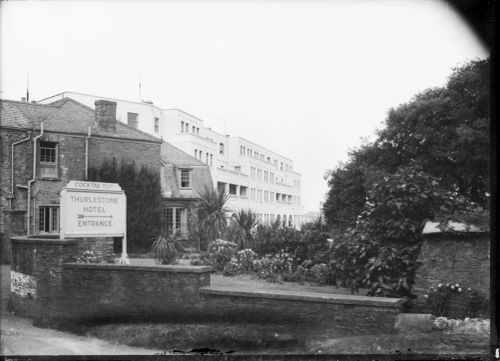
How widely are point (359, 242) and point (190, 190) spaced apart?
650cm

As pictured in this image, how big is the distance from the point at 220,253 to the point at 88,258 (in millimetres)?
5111

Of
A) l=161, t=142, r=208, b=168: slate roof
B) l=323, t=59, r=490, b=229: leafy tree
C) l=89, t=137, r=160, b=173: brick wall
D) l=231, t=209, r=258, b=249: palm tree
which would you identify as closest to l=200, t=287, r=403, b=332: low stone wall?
l=323, t=59, r=490, b=229: leafy tree

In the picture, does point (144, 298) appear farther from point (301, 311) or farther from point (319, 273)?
point (319, 273)

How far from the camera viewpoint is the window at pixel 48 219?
10258 mm

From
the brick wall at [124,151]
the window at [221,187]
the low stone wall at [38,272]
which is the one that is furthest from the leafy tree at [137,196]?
the low stone wall at [38,272]

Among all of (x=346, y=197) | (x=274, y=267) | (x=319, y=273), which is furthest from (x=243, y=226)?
(x=346, y=197)

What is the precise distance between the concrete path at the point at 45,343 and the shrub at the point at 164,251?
3.96 meters

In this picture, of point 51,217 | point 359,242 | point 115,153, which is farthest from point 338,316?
point 115,153

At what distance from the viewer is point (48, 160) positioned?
1047 cm

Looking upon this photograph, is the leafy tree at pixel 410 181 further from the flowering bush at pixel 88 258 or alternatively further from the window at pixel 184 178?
the flowering bush at pixel 88 258

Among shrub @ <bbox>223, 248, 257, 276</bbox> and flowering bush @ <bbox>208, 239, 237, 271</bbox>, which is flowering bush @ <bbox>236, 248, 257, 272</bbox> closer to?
shrub @ <bbox>223, 248, 257, 276</bbox>

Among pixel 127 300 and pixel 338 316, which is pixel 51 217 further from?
pixel 338 316

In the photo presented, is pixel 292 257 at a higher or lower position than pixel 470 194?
lower

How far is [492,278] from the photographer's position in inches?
287
